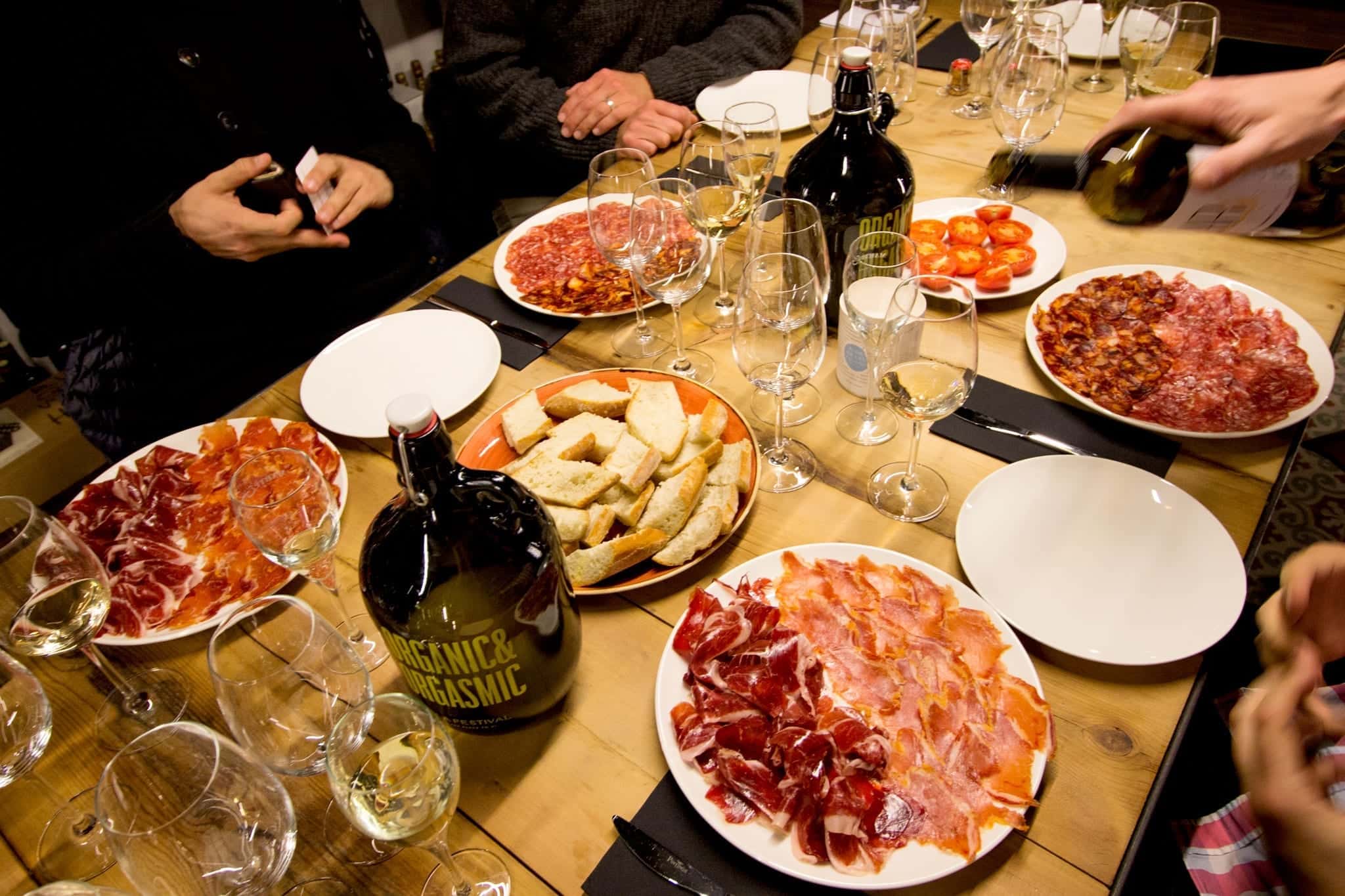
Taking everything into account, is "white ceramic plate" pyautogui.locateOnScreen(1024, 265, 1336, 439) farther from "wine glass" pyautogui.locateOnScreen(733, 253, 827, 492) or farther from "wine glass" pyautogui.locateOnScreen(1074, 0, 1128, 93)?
"wine glass" pyautogui.locateOnScreen(1074, 0, 1128, 93)

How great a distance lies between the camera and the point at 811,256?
112cm

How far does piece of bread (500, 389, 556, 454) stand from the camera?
1204 mm

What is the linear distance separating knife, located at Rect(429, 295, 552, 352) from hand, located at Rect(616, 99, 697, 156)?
665 millimetres

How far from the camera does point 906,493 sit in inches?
45.1

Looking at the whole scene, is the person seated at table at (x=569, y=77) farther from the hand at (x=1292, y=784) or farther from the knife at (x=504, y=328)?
the hand at (x=1292, y=784)

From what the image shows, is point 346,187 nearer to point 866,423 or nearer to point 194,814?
point 866,423

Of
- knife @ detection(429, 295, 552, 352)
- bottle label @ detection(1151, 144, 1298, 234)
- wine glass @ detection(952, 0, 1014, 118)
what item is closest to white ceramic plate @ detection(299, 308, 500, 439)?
knife @ detection(429, 295, 552, 352)

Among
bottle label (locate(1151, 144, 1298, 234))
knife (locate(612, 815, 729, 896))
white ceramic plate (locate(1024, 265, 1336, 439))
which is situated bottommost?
knife (locate(612, 815, 729, 896))

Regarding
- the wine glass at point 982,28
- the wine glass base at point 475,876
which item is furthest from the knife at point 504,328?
the wine glass at point 982,28

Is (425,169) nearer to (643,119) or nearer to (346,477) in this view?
(643,119)

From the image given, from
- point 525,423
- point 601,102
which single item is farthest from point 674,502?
point 601,102

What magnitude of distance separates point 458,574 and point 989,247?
122 cm

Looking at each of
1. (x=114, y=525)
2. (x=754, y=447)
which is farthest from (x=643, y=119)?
(x=114, y=525)

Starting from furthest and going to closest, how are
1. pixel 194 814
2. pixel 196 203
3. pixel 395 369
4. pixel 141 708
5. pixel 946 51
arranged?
pixel 946 51 → pixel 196 203 → pixel 395 369 → pixel 141 708 → pixel 194 814
